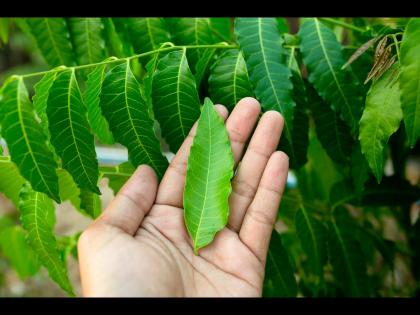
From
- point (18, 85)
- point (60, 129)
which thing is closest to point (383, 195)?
point (60, 129)

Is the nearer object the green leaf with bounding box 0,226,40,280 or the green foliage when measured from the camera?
the green foliage

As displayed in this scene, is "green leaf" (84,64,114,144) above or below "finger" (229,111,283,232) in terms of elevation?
above

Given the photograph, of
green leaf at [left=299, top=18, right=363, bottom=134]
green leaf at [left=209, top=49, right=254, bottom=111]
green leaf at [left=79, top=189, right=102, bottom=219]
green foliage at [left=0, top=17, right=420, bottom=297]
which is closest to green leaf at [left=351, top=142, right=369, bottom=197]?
green foliage at [left=0, top=17, right=420, bottom=297]

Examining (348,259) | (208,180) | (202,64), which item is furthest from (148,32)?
(348,259)

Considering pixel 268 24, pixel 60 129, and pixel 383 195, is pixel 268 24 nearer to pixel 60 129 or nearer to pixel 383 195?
pixel 60 129

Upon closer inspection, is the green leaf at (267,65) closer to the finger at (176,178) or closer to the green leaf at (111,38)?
the finger at (176,178)

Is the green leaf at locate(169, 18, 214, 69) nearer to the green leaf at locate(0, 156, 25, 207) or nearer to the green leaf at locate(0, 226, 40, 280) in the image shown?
the green leaf at locate(0, 156, 25, 207)
